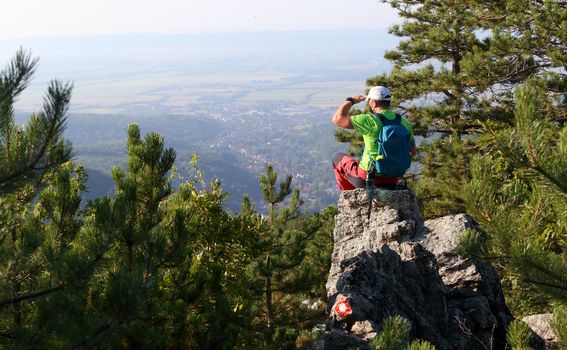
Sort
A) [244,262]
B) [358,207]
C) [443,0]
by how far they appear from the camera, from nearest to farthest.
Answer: [358,207] < [244,262] < [443,0]

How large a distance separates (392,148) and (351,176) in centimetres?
128

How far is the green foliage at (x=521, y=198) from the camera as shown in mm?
3292

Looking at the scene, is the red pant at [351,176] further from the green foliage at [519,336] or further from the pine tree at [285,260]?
the pine tree at [285,260]

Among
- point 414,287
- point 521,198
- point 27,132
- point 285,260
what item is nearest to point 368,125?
point 414,287

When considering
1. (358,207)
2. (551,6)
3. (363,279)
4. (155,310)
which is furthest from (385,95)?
(551,6)

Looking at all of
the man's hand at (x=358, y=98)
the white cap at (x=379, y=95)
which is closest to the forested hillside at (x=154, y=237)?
the white cap at (x=379, y=95)

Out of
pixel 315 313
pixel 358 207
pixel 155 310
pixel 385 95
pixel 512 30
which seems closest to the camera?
pixel 155 310

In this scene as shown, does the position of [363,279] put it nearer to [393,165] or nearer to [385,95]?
[393,165]

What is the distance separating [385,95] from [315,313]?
43.6 feet

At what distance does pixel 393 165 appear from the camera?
7.97 m

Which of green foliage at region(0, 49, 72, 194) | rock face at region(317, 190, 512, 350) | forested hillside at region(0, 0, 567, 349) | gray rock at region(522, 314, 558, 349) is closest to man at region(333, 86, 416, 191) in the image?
rock face at region(317, 190, 512, 350)

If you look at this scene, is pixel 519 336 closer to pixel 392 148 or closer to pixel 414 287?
pixel 414 287

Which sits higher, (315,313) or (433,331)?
(433,331)

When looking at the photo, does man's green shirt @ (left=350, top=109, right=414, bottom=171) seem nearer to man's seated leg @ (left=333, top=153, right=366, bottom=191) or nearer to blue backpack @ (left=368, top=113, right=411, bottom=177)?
blue backpack @ (left=368, top=113, right=411, bottom=177)
